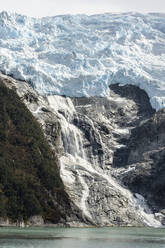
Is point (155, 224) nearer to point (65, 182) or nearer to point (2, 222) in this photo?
point (65, 182)

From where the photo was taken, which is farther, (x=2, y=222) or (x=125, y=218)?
(x=125, y=218)

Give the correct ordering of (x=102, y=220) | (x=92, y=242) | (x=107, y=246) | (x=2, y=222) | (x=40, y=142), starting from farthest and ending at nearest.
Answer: (x=40, y=142) → (x=102, y=220) → (x=2, y=222) → (x=92, y=242) → (x=107, y=246)

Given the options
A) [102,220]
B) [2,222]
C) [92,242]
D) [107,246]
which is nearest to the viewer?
[107,246]

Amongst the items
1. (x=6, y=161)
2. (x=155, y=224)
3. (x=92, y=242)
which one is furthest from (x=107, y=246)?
(x=155, y=224)

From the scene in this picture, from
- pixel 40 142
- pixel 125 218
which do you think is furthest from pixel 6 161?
pixel 125 218

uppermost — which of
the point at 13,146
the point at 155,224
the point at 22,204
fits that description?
the point at 13,146

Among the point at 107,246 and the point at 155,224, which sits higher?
the point at 107,246

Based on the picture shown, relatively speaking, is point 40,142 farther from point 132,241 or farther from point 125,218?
point 132,241
